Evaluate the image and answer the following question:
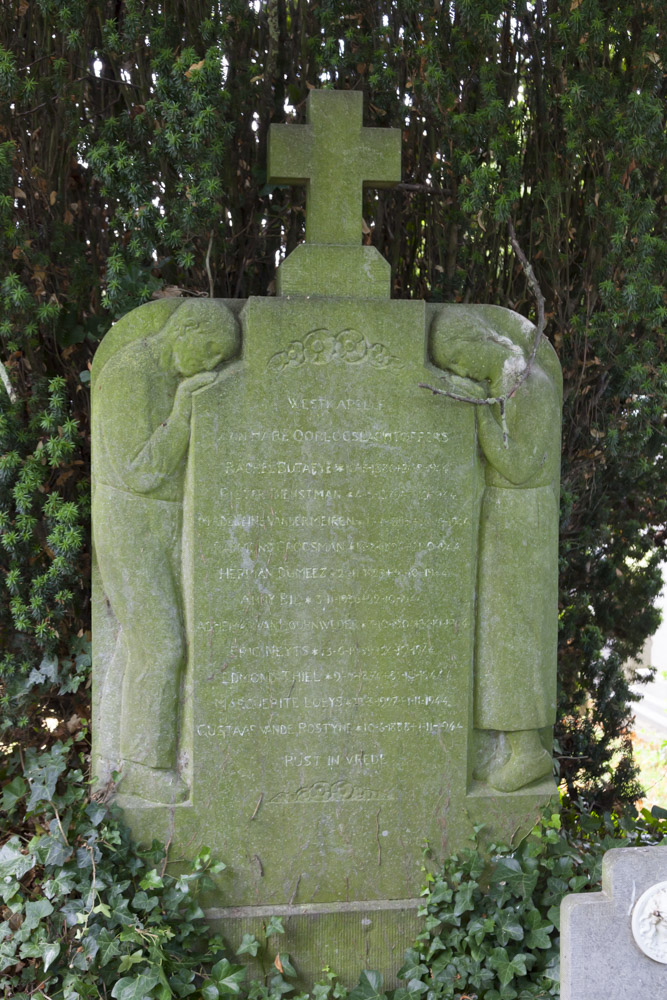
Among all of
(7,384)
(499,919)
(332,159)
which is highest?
(332,159)

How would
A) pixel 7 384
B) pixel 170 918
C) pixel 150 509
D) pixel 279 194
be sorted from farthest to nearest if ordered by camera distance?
pixel 279 194 < pixel 7 384 < pixel 150 509 < pixel 170 918

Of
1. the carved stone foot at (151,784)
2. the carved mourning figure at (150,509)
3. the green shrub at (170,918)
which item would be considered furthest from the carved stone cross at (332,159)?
the green shrub at (170,918)

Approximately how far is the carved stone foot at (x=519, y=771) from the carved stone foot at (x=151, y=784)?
1169mm

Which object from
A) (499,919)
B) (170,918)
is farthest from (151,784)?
(499,919)

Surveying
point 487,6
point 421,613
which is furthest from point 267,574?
point 487,6

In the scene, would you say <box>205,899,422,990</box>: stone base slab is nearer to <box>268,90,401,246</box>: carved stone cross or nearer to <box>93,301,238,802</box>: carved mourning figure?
<box>93,301,238,802</box>: carved mourning figure

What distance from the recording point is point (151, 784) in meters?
3.42

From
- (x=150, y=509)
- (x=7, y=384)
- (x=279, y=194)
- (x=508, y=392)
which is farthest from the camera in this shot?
(x=279, y=194)

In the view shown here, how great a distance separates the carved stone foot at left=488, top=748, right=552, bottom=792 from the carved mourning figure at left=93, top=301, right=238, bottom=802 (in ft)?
3.89

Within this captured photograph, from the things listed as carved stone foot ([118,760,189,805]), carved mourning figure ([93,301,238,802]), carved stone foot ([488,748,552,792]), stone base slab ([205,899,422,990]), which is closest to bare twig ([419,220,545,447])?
carved mourning figure ([93,301,238,802])

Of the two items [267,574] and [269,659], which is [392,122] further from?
[269,659]

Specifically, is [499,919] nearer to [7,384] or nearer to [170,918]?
[170,918]

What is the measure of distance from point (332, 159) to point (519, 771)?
2367 mm

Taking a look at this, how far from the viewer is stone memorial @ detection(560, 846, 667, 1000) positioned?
8.57 feet
